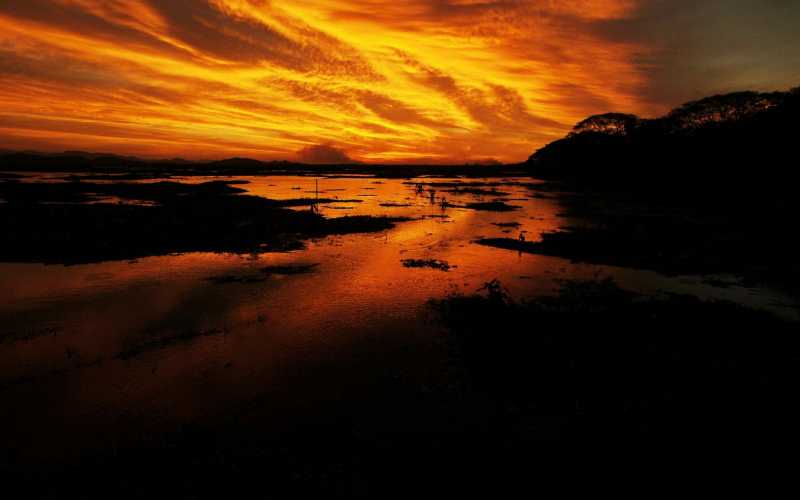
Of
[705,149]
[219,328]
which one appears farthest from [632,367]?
[705,149]

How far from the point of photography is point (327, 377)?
38.8 feet

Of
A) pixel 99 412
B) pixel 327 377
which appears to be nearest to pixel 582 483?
pixel 327 377

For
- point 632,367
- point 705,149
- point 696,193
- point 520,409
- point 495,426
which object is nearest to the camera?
point 495,426

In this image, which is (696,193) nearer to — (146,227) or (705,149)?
(705,149)

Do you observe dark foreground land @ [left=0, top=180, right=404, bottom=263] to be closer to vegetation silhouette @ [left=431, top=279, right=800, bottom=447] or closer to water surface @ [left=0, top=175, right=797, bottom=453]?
water surface @ [left=0, top=175, right=797, bottom=453]

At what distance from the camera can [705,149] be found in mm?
73812

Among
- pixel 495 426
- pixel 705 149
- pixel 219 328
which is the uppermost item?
pixel 705 149

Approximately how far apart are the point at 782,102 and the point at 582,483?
305 ft

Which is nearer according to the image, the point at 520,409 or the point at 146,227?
the point at 520,409

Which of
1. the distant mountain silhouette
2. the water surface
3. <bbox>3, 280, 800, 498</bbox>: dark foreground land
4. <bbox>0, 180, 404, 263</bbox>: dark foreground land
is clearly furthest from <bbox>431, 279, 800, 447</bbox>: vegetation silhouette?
the distant mountain silhouette

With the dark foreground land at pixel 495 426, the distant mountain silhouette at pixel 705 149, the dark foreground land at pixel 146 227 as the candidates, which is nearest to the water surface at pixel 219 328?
the dark foreground land at pixel 495 426

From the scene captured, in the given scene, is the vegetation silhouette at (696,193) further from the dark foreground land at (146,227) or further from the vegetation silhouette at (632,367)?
the dark foreground land at (146,227)

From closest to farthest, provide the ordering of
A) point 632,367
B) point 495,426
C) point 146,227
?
point 495,426, point 632,367, point 146,227

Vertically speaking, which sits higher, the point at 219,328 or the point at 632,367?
the point at 632,367
